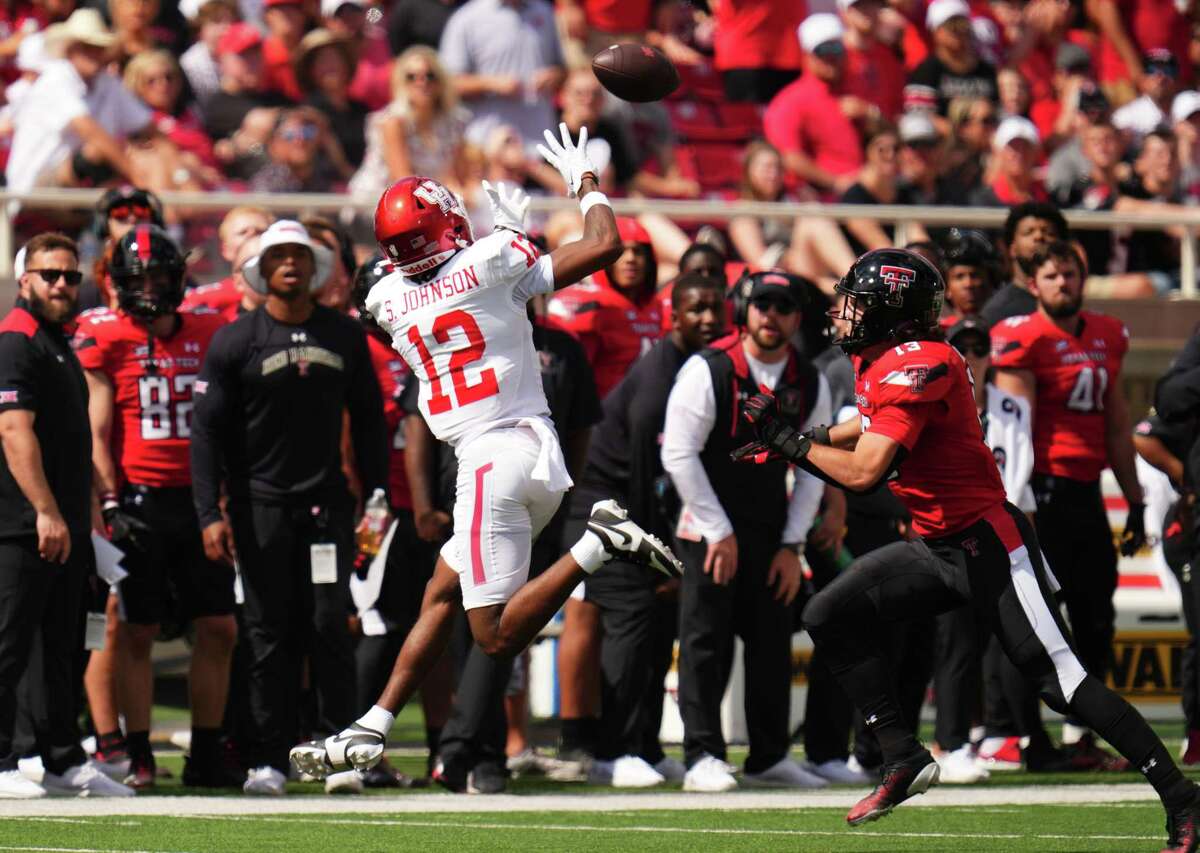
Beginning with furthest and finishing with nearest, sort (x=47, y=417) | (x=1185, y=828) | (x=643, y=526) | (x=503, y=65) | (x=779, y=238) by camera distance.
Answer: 1. (x=503, y=65)
2. (x=779, y=238)
3. (x=643, y=526)
4. (x=47, y=417)
5. (x=1185, y=828)

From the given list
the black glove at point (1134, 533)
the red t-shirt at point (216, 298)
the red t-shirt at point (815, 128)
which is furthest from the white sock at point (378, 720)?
the red t-shirt at point (815, 128)

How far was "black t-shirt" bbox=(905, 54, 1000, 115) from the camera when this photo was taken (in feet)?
57.0

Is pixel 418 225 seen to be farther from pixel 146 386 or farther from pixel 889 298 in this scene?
pixel 146 386

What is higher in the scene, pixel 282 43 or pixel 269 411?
pixel 282 43

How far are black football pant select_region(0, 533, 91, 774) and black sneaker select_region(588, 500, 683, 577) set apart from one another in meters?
2.46

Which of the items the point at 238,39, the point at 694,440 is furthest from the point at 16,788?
the point at 238,39

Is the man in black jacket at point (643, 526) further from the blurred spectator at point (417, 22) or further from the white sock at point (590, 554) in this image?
the blurred spectator at point (417, 22)

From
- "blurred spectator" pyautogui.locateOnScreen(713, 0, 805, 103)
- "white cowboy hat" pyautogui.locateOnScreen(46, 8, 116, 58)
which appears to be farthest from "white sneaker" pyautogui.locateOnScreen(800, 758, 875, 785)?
"blurred spectator" pyautogui.locateOnScreen(713, 0, 805, 103)

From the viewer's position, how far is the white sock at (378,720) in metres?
7.84

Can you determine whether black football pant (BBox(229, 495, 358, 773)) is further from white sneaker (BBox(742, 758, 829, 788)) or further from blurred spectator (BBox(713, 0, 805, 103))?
blurred spectator (BBox(713, 0, 805, 103))

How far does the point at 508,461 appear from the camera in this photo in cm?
781

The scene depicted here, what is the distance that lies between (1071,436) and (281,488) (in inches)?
147

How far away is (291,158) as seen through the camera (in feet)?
45.8

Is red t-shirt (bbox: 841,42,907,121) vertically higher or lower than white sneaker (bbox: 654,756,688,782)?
higher
